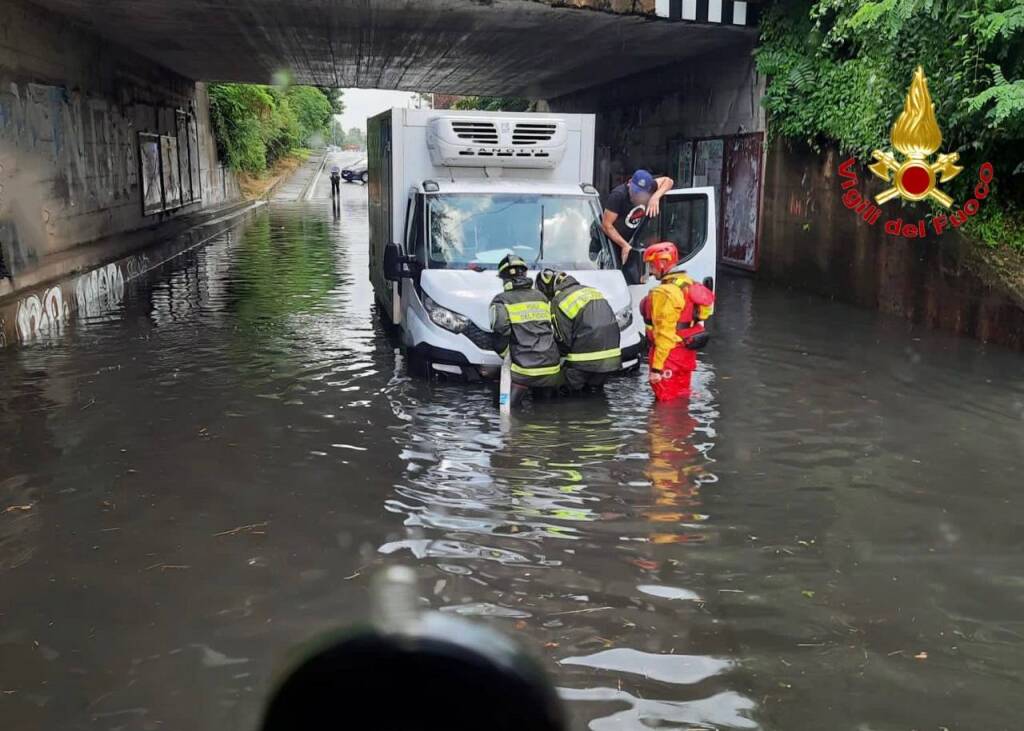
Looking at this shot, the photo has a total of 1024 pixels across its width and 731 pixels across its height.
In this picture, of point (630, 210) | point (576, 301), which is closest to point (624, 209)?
point (630, 210)

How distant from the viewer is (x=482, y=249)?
9719 mm

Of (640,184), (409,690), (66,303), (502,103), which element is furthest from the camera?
(502,103)

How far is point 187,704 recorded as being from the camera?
3.81 metres

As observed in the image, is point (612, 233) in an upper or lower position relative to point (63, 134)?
lower

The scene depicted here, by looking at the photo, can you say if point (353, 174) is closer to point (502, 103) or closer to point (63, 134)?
point (502, 103)

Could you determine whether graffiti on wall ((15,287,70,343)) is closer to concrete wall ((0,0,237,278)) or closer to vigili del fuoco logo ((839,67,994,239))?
concrete wall ((0,0,237,278))

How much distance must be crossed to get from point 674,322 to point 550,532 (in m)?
3.14

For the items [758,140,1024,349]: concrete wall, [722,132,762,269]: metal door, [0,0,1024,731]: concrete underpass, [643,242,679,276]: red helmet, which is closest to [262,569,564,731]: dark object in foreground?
[0,0,1024,731]: concrete underpass

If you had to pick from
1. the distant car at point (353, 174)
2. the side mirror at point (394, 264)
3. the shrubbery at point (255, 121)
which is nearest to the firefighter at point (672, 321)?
the side mirror at point (394, 264)

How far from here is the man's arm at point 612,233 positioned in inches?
386

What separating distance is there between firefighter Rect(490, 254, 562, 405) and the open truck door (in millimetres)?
1919

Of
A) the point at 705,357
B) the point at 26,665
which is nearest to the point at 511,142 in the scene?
the point at 705,357

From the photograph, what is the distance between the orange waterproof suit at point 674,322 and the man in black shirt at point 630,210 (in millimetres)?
1510

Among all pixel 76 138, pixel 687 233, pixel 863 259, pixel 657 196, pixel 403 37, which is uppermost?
pixel 403 37
